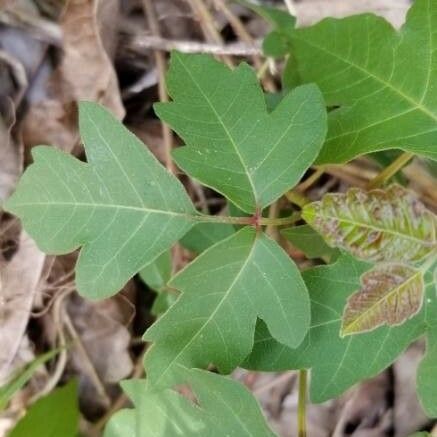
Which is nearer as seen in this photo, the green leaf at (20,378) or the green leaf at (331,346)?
the green leaf at (331,346)

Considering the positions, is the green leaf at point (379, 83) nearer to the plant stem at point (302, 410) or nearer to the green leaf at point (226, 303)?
the green leaf at point (226, 303)

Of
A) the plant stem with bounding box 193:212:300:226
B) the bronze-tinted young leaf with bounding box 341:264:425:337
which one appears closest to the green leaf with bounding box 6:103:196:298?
the plant stem with bounding box 193:212:300:226

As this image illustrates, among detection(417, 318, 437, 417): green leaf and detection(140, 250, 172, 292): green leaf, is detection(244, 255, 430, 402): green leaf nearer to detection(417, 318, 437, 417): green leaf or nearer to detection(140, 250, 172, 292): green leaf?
detection(417, 318, 437, 417): green leaf

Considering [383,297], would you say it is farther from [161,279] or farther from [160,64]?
[160,64]

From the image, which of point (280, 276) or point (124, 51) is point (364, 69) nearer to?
point (280, 276)

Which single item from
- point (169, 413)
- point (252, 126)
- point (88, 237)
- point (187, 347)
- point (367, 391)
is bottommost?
point (367, 391)

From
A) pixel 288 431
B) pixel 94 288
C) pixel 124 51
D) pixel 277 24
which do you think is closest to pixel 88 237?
pixel 94 288

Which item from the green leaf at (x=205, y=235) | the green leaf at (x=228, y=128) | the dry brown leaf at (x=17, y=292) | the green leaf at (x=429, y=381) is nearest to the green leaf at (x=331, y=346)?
the green leaf at (x=429, y=381)
